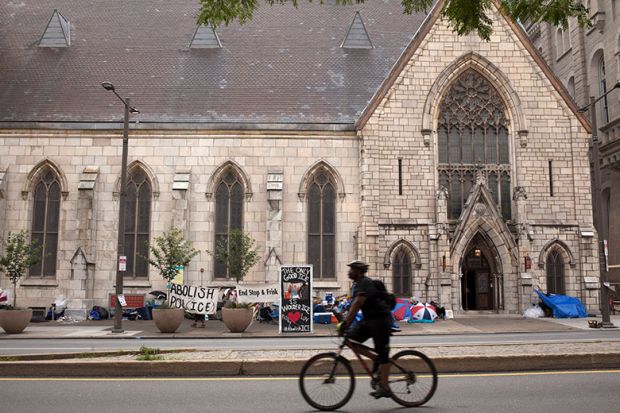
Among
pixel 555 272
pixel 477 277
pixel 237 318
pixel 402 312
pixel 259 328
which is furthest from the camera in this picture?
pixel 477 277

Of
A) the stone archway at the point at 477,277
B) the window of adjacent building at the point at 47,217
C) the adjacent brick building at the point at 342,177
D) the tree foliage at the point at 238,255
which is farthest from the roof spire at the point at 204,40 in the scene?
the stone archway at the point at 477,277

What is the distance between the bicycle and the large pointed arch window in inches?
797

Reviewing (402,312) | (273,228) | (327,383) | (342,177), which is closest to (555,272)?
(402,312)

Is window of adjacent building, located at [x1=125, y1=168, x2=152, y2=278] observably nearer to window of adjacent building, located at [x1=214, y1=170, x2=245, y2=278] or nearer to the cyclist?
window of adjacent building, located at [x1=214, y1=170, x2=245, y2=278]

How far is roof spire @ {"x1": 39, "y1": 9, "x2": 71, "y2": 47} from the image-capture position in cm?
3023

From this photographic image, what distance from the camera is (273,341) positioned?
16.9 metres

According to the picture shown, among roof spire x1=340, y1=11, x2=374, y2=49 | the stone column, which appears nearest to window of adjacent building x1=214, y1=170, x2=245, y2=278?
the stone column

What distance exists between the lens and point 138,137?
26.4 metres

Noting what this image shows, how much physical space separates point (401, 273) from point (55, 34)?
2109 cm

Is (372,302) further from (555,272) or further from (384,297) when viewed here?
(555,272)

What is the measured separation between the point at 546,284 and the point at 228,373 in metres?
19.4

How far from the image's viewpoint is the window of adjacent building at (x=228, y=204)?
2655 cm

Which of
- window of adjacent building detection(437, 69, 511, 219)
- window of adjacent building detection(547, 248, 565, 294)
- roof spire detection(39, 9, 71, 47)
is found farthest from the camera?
roof spire detection(39, 9, 71, 47)

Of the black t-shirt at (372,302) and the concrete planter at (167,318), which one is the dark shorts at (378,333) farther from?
the concrete planter at (167,318)
